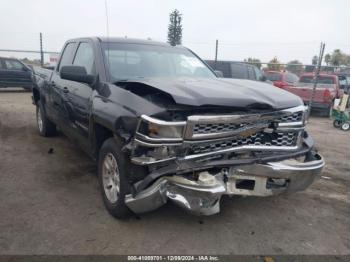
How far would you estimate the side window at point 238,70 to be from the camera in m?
13.2

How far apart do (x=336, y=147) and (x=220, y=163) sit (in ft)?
17.3

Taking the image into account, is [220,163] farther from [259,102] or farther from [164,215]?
[164,215]

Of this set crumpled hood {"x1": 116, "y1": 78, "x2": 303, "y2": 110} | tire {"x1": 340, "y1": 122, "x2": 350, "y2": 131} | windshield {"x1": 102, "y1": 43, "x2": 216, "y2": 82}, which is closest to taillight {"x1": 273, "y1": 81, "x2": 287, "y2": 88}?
tire {"x1": 340, "y1": 122, "x2": 350, "y2": 131}

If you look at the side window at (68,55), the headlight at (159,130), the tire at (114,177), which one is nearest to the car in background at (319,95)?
the side window at (68,55)

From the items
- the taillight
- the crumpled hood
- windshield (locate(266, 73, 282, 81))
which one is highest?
the crumpled hood

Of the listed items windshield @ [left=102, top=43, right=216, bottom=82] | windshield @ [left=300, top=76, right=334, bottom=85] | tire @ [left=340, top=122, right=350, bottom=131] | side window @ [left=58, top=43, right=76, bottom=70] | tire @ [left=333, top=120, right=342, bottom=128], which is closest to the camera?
windshield @ [left=102, top=43, right=216, bottom=82]

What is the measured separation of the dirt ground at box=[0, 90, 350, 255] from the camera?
3162 millimetres

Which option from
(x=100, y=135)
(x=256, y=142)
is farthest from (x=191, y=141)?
(x=100, y=135)

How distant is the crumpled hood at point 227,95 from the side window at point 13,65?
43.4 feet

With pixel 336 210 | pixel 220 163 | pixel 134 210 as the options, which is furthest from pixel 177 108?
pixel 336 210

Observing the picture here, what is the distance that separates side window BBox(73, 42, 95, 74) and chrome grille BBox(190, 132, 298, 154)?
1.86m

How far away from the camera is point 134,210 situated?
3.22 meters

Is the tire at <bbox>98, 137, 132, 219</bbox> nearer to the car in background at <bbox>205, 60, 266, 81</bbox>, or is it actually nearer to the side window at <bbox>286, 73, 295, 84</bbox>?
the car in background at <bbox>205, 60, 266, 81</bbox>

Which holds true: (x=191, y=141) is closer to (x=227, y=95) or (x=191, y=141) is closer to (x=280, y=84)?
(x=227, y=95)
